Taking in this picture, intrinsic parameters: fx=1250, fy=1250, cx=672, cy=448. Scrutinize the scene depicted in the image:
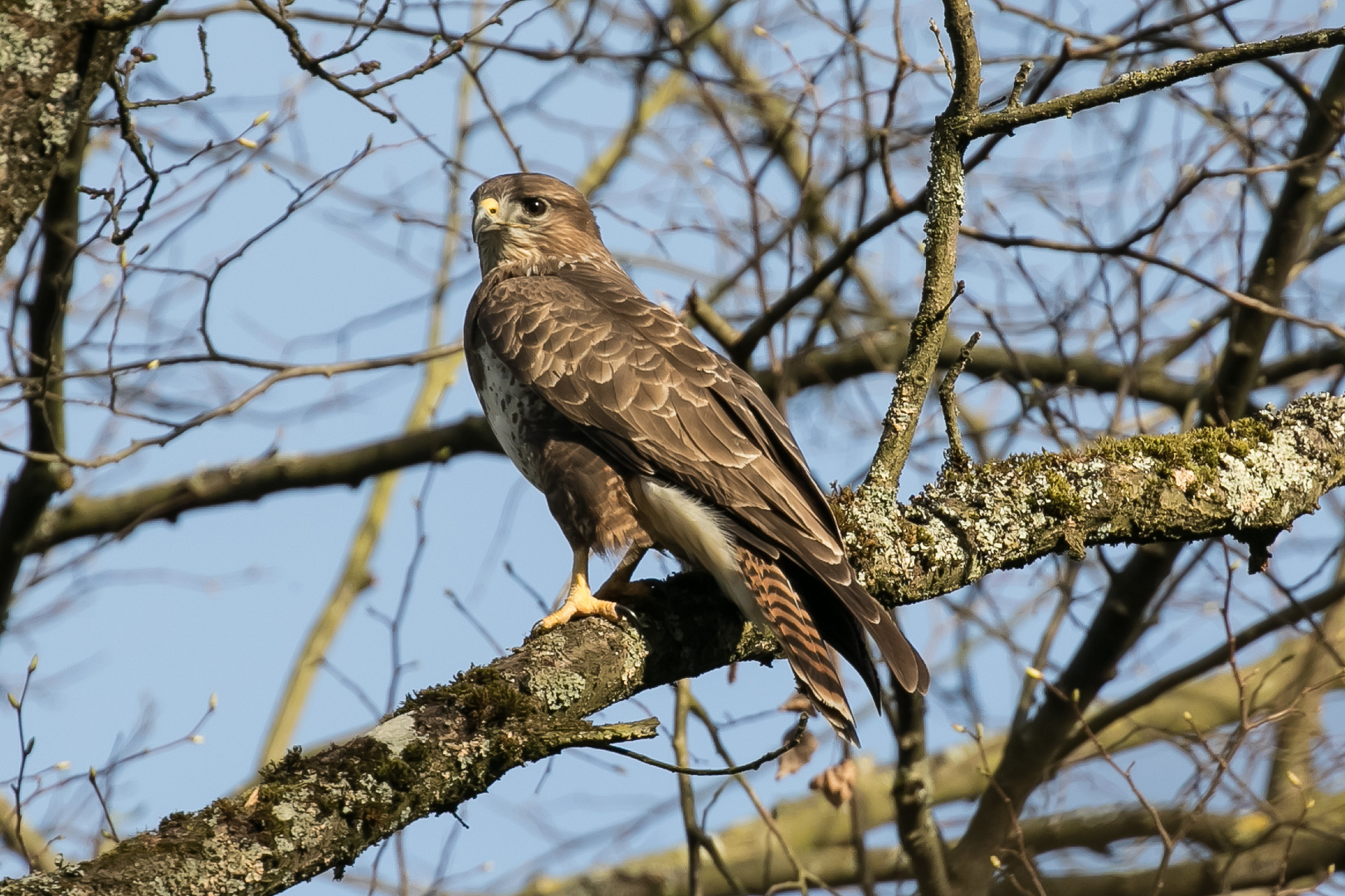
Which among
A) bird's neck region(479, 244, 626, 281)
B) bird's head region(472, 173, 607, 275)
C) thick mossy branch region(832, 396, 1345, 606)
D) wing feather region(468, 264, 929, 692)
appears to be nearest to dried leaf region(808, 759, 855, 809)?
thick mossy branch region(832, 396, 1345, 606)

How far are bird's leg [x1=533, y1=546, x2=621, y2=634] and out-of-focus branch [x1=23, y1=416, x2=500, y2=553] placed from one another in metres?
2.49

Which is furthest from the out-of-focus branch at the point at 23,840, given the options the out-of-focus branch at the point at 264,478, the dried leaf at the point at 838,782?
the dried leaf at the point at 838,782

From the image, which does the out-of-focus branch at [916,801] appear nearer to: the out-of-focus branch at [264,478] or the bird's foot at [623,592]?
the bird's foot at [623,592]

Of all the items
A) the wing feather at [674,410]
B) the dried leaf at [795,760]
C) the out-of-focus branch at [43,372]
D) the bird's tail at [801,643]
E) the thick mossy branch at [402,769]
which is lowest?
the thick mossy branch at [402,769]

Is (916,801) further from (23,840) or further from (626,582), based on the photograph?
(23,840)

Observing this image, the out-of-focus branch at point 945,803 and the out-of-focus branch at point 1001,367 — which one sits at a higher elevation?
the out-of-focus branch at point 1001,367

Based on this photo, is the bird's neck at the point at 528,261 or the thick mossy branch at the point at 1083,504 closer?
the thick mossy branch at the point at 1083,504

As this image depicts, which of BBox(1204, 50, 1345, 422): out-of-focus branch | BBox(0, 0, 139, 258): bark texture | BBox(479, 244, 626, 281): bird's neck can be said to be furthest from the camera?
BBox(1204, 50, 1345, 422): out-of-focus branch

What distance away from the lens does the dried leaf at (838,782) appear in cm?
438

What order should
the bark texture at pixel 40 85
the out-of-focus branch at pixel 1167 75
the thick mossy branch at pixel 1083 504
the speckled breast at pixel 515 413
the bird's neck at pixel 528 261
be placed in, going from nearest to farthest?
the bark texture at pixel 40 85, the out-of-focus branch at pixel 1167 75, the thick mossy branch at pixel 1083 504, the speckled breast at pixel 515 413, the bird's neck at pixel 528 261

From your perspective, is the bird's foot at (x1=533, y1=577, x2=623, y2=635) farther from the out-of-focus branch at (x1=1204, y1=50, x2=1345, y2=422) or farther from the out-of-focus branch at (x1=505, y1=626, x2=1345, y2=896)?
the out-of-focus branch at (x1=1204, y1=50, x2=1345, y2=422)

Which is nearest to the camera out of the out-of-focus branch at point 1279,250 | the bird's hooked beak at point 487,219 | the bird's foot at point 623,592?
the bird's foot at point 623,592

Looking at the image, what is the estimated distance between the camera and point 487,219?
486 centimetres

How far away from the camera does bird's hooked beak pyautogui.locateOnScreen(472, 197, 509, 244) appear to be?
4.86 m
